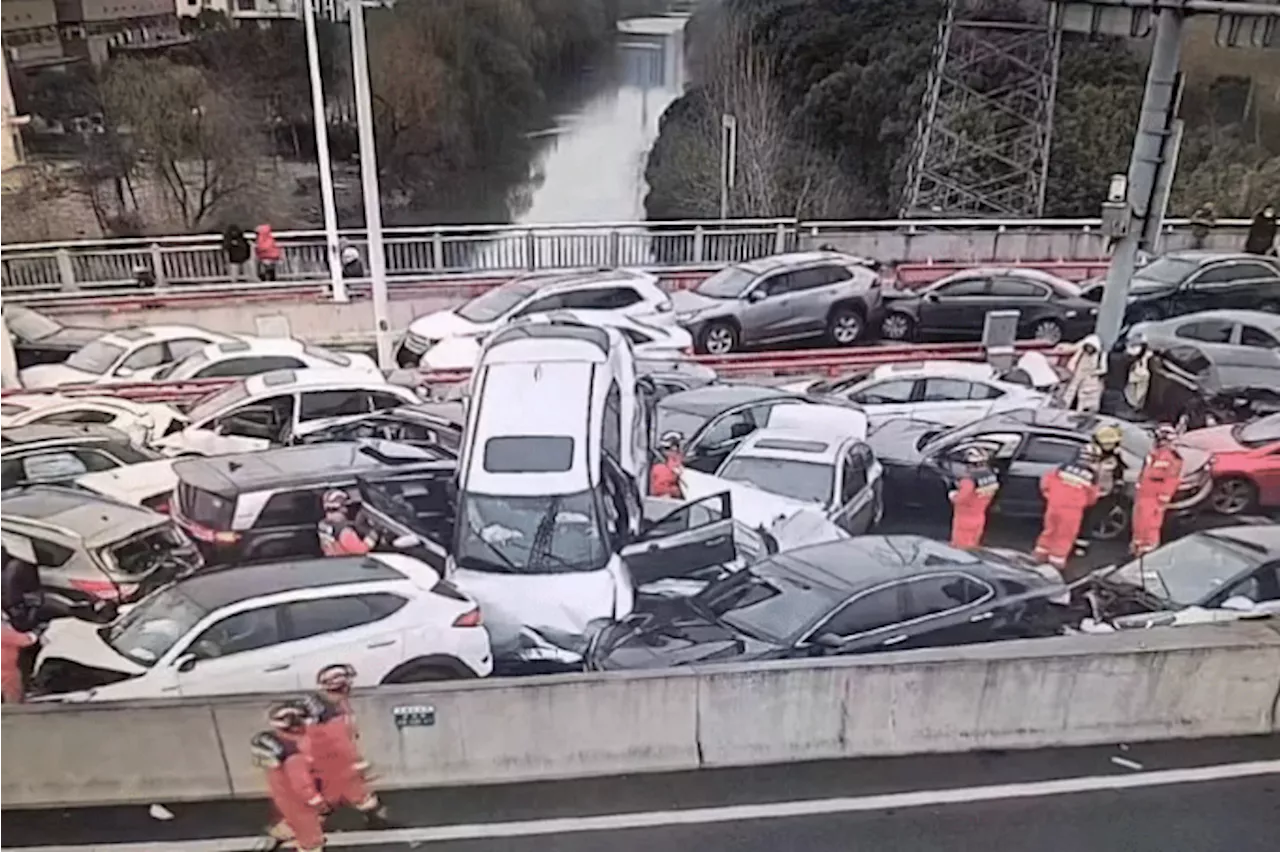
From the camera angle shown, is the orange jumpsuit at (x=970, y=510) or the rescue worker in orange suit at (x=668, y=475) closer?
the orange jumpsuit at (x=970, y=510)

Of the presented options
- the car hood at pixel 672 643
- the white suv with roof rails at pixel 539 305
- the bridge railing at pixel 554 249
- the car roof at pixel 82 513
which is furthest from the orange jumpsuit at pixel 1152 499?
the car roof at pixel 82 513

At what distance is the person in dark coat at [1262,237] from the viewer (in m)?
13.1

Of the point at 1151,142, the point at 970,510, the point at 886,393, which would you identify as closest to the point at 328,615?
the point at 970,510

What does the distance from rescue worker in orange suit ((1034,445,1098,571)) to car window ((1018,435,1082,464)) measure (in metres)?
0.43

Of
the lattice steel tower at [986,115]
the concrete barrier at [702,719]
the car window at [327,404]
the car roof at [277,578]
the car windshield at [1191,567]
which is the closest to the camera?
the concrete barrier at [702,719]

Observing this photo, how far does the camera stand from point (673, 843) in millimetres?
6297

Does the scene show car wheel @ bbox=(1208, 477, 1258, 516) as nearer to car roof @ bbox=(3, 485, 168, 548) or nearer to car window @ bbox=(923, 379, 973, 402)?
car window @ bbox=(923, 379, 973, 402)

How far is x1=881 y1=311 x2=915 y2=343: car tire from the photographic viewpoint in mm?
12875

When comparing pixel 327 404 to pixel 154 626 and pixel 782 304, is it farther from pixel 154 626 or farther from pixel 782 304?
pixel 782 304

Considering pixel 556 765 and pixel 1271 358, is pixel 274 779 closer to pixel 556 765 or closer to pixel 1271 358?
pixel 556 765

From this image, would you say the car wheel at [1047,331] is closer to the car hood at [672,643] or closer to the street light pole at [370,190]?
the car hood at [672,643]

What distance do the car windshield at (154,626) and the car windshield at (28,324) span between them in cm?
558

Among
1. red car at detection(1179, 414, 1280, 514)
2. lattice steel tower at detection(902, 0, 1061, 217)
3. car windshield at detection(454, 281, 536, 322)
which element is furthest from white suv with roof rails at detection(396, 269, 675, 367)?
lattice steel tower at detection(902, 0, 1061, 217)

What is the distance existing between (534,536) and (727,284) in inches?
211
